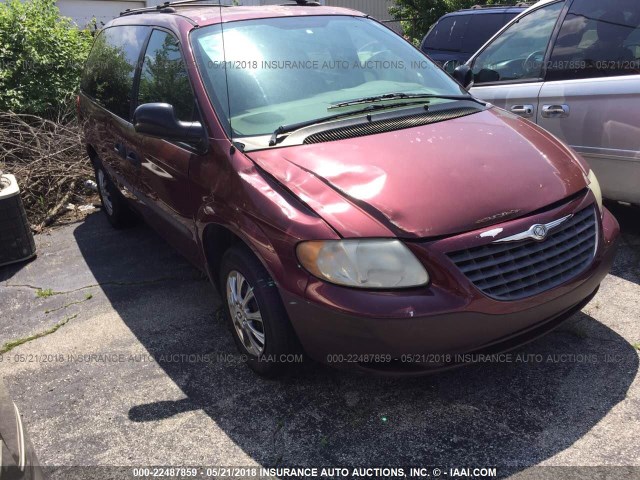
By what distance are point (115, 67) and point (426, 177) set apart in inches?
123

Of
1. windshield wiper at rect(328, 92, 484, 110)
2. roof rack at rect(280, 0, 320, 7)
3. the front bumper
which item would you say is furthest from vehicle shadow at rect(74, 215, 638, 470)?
roof rack at rect(280, 0, 320, 7)

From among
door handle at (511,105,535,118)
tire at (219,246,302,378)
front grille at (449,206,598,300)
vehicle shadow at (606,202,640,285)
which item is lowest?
vehicle shadow at (606,202,640,285)

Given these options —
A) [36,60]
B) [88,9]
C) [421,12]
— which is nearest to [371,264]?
[36,60]

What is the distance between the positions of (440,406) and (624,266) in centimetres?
207

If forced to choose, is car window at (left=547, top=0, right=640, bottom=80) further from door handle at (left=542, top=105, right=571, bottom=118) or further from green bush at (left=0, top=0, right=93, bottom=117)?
green bush at (left=0, top=0, right=93, bottom=117)

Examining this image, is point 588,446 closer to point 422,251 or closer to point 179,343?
point 422,251

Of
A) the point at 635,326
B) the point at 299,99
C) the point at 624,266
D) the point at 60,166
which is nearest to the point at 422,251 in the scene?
the point at 299,99

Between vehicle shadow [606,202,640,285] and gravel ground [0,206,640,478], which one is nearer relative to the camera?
gravel ground [0,206,640,478]

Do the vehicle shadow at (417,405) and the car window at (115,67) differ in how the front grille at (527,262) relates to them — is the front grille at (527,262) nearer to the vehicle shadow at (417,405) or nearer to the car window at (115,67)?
the vehicle shadow at (417,405)

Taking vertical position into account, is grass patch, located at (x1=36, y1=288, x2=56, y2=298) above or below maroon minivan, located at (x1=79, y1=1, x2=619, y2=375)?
below

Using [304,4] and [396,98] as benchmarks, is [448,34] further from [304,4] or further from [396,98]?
[396,98]

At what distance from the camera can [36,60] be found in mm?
7285

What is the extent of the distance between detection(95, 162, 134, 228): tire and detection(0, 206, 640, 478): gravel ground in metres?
1.62

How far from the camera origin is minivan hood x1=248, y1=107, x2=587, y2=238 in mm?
2438
